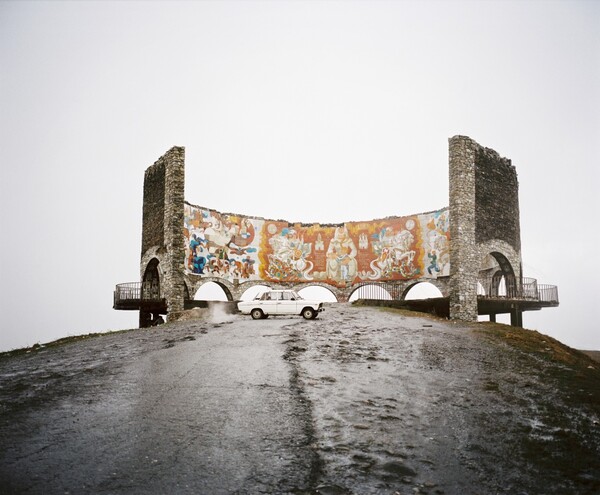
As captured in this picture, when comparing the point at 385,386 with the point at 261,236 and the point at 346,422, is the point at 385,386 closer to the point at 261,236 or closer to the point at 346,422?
the point at 346,422

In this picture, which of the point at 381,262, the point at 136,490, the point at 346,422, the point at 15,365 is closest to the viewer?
the point at 136,490

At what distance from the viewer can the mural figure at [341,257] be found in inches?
1348

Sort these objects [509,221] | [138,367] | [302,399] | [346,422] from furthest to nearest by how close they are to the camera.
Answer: [509,221], [138,367], [302,399], [346,422]

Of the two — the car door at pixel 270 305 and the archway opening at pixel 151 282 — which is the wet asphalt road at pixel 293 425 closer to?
the car door at pixel 270 305

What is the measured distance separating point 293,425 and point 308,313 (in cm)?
1295

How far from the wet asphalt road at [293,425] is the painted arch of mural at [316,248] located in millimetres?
18241

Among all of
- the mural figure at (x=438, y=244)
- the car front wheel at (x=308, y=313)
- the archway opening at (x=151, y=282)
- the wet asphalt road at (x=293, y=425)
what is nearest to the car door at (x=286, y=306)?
the car front wheel at (x=308, y=313)

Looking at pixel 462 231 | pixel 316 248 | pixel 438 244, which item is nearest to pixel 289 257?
pixel 316 248

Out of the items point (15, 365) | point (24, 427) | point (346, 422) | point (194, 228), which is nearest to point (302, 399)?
point (346, 422)

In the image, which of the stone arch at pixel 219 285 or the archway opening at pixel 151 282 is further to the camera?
the stone arch at pixel 219 285

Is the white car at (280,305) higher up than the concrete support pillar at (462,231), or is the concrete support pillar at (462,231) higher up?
the concrete support pillar at (462,231)

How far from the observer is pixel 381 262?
1303 inches

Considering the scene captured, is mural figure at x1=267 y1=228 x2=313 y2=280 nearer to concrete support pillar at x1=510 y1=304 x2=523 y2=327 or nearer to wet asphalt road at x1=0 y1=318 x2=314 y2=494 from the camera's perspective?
concrete support pillar at x1=510 y1=304 x2=523 y2=327

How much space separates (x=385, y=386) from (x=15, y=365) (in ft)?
27.4
